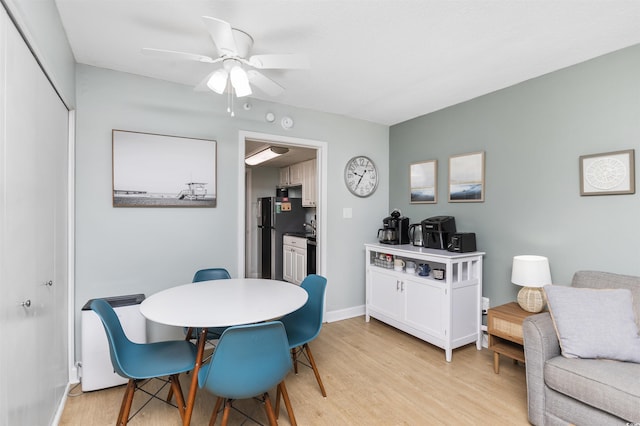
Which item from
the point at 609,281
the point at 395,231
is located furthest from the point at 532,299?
the point at 395,231

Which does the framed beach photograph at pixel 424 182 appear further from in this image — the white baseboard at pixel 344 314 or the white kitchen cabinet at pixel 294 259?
the white kitchen cabinet at pixel 294 259

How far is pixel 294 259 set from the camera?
17.0ft

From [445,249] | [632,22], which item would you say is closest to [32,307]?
[445,249]

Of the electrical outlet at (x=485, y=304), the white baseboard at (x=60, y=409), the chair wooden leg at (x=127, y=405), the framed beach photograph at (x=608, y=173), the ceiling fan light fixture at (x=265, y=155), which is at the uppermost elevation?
the ceiling fan light fixture at (x=265, y=155)

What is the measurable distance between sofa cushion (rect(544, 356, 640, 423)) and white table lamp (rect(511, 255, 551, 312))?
2.30 feet

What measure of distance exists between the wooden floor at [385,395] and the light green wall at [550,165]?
0.82m

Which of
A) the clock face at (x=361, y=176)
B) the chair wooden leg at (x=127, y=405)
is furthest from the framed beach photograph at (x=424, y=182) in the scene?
the chair wooden leg at (x=127, y=405)

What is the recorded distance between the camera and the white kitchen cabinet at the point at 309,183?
5.17 metres

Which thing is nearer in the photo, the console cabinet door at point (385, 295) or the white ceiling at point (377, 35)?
the white ceiling at point (377, 35)

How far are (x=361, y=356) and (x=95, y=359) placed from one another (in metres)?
2.13

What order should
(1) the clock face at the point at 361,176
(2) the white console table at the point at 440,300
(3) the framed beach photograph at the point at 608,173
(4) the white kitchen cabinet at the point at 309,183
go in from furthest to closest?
(4) the white kitchen cabinet at the point at 309,183, (1) the clock face at the point at 361,176, (2) the white console table at the point at 440,300, (3) the framed beach photograph at the point at 608,173

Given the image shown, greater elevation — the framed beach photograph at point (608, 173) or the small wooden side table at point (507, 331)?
the framed beach photograph at point (608, 173)

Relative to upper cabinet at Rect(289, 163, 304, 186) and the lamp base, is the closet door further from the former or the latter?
upper cabinet at Rect(289, 163, 304, 186)

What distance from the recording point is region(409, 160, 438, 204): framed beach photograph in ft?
11.8
